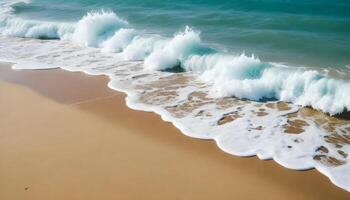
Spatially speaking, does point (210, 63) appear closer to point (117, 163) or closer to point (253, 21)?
point (117, 163)

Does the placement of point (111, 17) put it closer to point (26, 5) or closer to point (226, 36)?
point (226, 36)

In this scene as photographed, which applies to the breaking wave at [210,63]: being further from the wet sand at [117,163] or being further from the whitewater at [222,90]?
the wet sand at [117,163]

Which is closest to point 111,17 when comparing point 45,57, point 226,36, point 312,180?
point 45,57

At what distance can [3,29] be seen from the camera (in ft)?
52.2

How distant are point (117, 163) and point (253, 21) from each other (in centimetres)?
1046

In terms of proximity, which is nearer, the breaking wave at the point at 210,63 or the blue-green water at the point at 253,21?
the breaking wave at the point at 210,63

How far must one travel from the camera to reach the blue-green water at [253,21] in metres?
11.0

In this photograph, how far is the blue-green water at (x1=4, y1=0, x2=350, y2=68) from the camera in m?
11.0

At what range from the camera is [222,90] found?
8164mm

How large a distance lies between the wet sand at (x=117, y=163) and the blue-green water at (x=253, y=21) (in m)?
5.04

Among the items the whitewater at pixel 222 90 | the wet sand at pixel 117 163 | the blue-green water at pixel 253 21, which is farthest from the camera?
the blue-green water at pixel 253 21

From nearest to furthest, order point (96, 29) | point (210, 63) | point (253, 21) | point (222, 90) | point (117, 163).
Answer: point (117, 163) < point (222, 90) < point (210, 63) < point (96, 29) < point (253, 21)

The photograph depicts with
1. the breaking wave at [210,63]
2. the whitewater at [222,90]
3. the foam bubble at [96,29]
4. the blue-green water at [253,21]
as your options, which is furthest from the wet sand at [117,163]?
the foam bubble at [96,29]

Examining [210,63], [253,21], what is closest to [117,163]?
[210,63]
